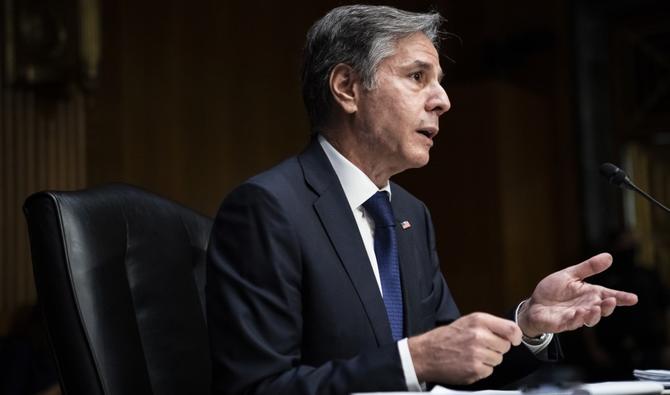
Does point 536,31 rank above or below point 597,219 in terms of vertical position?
above

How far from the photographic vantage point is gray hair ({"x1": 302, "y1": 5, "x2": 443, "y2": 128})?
1.85m

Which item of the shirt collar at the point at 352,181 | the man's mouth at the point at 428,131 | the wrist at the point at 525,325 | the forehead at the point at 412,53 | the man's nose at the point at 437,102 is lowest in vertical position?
the wrist at the point at 525,325

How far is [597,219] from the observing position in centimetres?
671

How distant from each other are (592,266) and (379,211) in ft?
1.34

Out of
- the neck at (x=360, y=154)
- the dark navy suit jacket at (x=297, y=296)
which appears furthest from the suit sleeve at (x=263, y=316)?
the neck at (x=360, y=154)

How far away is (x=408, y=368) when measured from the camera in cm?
143

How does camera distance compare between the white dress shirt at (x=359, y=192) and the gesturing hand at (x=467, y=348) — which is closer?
the gesturing hand at (x=467, y=348)

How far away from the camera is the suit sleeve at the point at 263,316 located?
1455 mm

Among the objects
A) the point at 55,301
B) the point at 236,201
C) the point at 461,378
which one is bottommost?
the point at 461,378

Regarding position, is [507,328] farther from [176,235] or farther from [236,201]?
[176,235]

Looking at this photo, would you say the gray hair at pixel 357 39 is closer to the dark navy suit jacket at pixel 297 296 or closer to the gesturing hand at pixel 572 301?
the dark navy suit jacket at pixel 297 296

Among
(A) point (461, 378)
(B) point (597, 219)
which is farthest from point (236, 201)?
(B) point (597, 219)

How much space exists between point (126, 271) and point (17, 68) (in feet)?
8.68

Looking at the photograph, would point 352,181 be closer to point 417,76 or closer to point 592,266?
point 417,76
